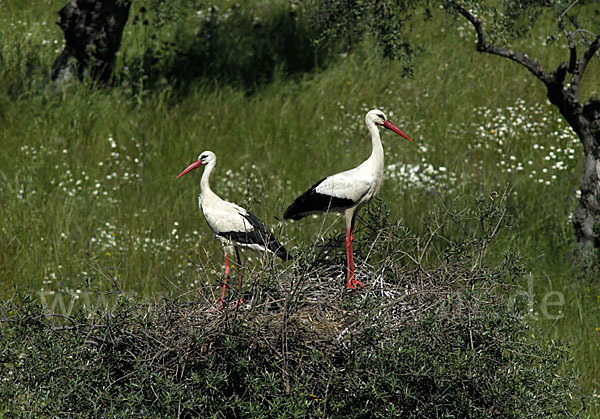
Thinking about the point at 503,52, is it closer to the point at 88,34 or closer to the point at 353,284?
the point at 353,284

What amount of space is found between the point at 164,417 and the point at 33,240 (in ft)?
14.3

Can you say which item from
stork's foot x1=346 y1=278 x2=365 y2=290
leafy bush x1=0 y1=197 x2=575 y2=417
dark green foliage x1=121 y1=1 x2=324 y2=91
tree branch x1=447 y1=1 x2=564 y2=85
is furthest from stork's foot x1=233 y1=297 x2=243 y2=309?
dark green foliage x1=121 y1=1 x2=324 y2=91

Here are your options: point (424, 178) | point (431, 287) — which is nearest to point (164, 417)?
point (431, 287)

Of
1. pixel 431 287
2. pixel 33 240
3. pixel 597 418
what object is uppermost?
pixel 431 287

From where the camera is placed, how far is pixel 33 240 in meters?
7.58

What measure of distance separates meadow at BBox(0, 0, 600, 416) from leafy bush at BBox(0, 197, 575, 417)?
2.08 metres

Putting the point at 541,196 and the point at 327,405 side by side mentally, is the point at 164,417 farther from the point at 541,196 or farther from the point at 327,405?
A: the point at 541,196

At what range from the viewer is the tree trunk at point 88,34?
10.7 metres

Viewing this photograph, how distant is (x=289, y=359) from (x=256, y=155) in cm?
605

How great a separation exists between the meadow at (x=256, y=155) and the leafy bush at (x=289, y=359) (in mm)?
2079

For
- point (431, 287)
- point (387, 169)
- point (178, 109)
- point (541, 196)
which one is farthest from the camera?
point (178, 109)

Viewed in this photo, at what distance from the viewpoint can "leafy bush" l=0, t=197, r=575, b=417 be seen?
12.3 ft

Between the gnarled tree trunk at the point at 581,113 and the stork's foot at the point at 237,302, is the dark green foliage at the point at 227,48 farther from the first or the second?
the stork's foot at the point at 237,302

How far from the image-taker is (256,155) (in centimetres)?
974
